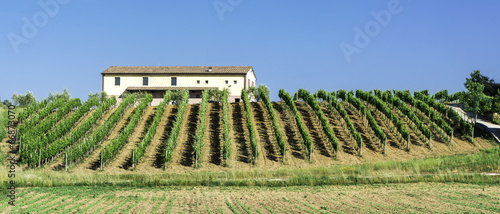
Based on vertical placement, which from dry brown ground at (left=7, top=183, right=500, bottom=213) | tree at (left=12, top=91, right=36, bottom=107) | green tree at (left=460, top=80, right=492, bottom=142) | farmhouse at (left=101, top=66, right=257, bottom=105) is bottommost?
dry brown ground at (left=7, top=183, right=500, bottom=213)

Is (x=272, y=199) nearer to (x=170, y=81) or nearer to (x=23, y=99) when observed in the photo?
(x=170, y=81)

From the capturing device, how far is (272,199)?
22672 mm

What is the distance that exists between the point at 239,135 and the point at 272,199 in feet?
76.9

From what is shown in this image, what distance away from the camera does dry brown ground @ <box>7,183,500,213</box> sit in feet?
65.5

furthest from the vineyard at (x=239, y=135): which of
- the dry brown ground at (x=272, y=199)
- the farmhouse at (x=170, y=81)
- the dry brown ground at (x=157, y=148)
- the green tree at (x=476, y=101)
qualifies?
the dry brown ground at (x=272, y=199)

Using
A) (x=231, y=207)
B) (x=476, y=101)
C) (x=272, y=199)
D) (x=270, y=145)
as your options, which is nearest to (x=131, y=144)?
(x=270, y=145)

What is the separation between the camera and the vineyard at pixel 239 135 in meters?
38.0

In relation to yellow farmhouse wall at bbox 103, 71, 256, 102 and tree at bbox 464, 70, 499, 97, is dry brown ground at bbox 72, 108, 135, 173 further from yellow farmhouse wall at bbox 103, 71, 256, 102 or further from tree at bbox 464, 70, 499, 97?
tree at bbox 464, 70, 499, 97

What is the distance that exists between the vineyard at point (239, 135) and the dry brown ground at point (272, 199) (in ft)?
40.3

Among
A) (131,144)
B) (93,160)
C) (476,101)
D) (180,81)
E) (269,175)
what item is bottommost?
(269,175)

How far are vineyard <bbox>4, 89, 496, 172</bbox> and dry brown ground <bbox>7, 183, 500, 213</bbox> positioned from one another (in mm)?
12270

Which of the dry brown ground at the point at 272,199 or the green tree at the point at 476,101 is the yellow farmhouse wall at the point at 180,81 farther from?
the dry brown ground at the point at 272,199
